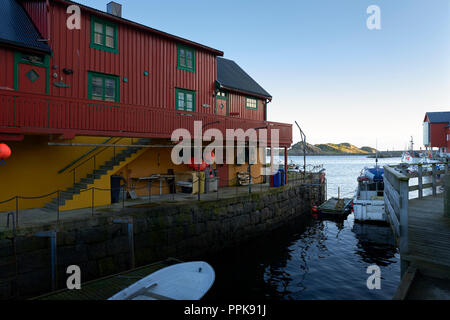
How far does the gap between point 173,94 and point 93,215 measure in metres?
9.11

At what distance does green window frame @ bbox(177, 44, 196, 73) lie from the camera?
17781 mm

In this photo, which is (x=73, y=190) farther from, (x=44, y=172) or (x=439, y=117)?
(x=439, y=117)

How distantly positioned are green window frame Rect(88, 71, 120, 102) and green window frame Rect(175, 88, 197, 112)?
377 centimetres

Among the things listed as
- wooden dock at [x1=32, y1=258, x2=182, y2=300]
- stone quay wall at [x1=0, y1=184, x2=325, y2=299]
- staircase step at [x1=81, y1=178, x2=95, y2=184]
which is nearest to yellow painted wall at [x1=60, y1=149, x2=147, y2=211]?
staircase step at [x1=81, y1=178, x2=95, y2=184]

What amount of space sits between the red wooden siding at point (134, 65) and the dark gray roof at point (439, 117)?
6311 cm

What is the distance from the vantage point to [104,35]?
1465 cm

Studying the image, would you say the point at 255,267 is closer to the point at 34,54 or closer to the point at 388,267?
the point at 388,267

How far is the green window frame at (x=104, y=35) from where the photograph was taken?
46.8 ft

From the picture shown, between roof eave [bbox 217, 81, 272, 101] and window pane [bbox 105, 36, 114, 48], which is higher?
window pane [bbox 105, 36, 114, 48]

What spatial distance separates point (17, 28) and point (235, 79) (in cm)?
1498

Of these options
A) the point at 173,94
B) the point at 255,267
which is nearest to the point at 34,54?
the point at 173,94

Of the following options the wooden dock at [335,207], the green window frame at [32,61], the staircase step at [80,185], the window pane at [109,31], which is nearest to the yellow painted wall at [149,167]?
the staircase step at [80,185]

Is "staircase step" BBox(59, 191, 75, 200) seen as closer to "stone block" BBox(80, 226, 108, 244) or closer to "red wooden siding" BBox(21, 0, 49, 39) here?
"stone block" BBox(80, 226, 108, 244)

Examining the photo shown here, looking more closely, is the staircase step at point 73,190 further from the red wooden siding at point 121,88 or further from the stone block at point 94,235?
the stone block at point 94,235
